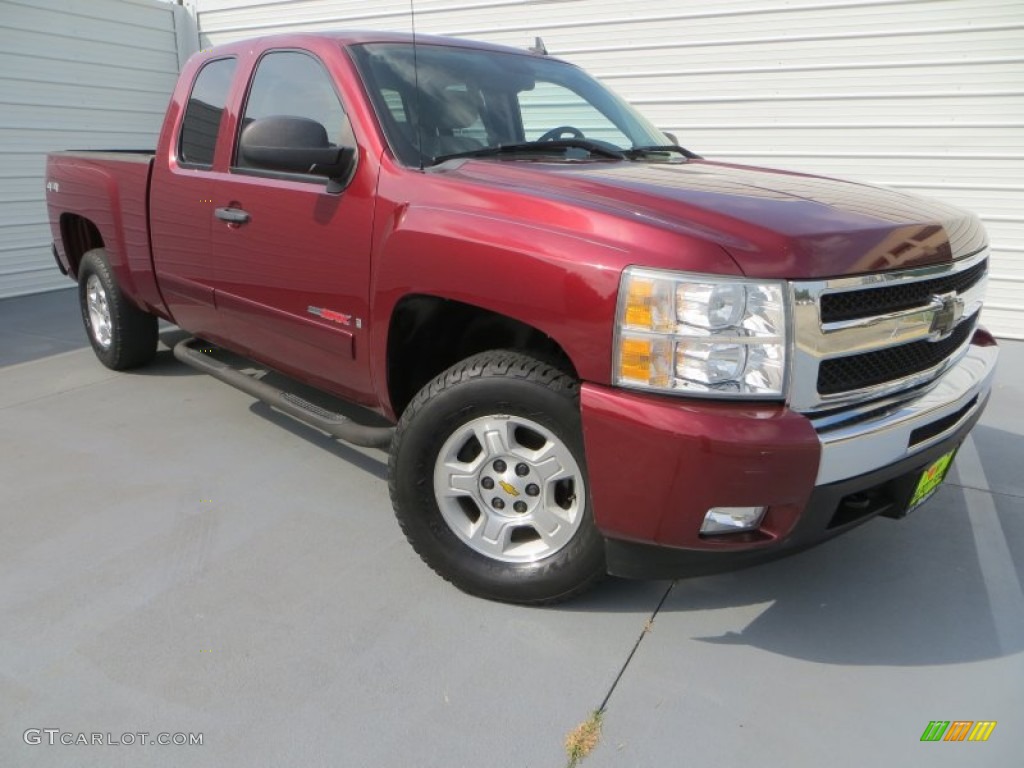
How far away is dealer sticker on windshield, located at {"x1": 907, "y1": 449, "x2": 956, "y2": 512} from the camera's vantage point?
235cm

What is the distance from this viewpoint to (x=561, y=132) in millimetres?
3418

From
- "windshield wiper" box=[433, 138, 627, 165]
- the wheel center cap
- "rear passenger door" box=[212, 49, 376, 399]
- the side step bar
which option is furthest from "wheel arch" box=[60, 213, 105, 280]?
the wheel center cap

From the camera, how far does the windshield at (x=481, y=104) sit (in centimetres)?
286

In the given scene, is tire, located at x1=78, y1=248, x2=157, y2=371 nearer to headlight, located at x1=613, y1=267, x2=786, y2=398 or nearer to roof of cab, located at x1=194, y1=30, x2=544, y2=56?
roof of cab, located at x1=194, y1=30, x2=544, y2=56

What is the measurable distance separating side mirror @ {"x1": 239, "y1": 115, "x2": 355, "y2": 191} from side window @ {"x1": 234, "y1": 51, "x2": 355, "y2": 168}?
0.16 metres

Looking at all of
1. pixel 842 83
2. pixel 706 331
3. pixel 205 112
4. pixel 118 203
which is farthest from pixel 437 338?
pixel 842 83

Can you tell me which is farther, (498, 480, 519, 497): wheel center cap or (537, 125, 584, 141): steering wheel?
(537, 125, 584, 141): steering wheel

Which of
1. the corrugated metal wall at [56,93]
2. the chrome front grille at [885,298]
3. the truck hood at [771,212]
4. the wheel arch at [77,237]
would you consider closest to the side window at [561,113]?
the truck hood at [771,212]

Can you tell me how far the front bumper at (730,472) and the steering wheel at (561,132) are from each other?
1.63 m

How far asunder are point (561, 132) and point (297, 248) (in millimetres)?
1269

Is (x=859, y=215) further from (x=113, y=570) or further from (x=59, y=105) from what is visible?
(x=59, y=105)

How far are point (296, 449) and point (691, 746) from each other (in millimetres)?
2463

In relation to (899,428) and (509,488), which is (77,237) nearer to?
(509,488)

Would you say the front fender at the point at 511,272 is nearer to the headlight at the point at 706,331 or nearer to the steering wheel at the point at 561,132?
the headlight at the point at 706,331
